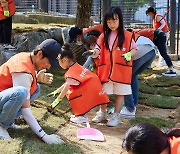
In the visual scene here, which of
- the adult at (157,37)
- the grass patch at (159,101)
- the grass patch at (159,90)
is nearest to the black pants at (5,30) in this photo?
the adult at (157,37)

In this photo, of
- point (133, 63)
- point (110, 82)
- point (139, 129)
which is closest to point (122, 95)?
point (110, 82)

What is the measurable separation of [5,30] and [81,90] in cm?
267

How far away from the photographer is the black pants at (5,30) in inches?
253

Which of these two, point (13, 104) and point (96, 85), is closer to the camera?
point (13, 104)

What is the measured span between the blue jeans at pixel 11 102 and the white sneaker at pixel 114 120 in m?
1.19

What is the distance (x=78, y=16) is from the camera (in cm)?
714

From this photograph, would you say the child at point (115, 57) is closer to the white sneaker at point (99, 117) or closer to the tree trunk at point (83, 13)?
the white sneaker at point (99, 117)

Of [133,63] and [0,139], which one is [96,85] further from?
[0,139]

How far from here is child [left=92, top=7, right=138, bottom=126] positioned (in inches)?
167

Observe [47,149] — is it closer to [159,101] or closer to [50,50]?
[50,50]

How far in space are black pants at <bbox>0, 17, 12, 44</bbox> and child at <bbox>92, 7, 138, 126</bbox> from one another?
8.10 feet

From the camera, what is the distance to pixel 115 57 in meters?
4.24

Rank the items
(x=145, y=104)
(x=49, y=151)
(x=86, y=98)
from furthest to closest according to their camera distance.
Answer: (x=145, y=104), (x=86, y=98), (x=49, y=151)

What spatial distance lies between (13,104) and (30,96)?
365 mm
